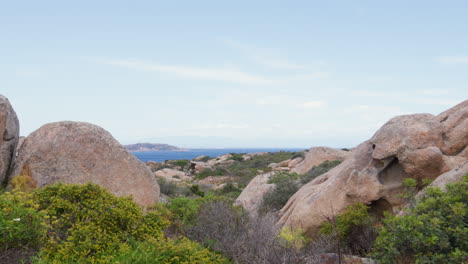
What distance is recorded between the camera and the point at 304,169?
28422 mm

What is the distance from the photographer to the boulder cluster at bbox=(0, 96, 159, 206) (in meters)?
11.1

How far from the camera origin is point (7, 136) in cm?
1103

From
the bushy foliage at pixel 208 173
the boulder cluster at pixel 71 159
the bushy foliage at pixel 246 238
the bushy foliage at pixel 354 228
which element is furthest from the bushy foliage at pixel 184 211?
the bushy foliage at pixel 208 173

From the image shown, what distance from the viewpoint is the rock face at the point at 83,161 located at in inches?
441

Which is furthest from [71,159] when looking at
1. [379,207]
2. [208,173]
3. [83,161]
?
[208,173]

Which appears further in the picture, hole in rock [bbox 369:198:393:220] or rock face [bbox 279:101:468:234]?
hole in rock [bbox 369:198:393:220]

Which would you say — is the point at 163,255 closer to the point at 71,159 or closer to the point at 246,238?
the point at 246,238

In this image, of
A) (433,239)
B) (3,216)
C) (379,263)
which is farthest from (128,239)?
(433,239)

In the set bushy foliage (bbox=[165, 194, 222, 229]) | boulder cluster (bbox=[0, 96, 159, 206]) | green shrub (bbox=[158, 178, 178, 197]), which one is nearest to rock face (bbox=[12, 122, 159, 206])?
boulder cluster (bbox=[0, 96, 159, 206])

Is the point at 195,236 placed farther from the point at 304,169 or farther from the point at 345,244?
the point at 304,169

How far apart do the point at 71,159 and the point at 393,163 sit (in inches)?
331

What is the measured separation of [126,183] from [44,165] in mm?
2167

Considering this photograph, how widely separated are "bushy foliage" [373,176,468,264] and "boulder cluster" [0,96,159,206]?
22.6ft

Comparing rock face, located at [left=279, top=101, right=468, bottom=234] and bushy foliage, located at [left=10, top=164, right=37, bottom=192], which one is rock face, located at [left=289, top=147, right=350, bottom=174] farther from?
bushy foliage, located at [left=10, top=164, right=37, bottom=192]
